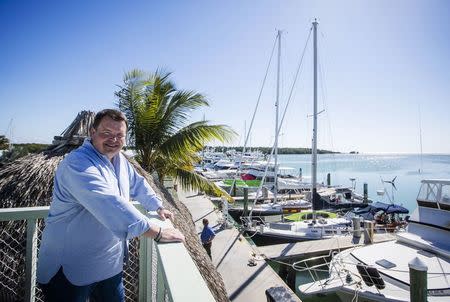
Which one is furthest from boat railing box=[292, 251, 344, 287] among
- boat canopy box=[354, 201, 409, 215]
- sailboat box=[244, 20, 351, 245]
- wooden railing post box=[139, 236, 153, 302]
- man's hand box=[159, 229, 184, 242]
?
boat canopy box=[354, 201, 409, 215]

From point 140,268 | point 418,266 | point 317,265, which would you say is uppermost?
point 140,268

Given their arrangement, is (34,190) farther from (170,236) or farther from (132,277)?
(170,236)

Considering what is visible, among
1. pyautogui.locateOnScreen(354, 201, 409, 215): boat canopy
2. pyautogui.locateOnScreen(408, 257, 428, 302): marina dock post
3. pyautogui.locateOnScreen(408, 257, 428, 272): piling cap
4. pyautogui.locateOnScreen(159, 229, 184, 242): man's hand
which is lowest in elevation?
pyautogui.locateOnScreen(354, 201, 409, 215): boat canopy

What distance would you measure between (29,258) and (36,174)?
226cm

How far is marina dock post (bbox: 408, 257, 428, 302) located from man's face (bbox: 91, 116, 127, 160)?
771cm

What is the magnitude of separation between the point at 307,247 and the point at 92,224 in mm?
14260

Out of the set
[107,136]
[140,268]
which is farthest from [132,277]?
[107,136]

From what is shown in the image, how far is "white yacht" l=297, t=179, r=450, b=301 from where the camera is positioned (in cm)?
805

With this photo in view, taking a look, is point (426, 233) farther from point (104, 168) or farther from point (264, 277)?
point (104, 168)

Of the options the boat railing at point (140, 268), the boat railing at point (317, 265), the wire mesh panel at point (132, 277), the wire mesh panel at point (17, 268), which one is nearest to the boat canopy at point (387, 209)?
the boat railing at point (317, 265)

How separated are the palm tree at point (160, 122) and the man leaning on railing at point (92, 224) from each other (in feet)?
22.0

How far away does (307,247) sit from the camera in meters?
14.1

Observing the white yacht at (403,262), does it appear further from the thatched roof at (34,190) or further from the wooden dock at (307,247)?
the thatched roof at (34,190)

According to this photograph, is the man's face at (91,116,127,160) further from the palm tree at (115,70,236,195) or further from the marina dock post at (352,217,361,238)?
the marina dock post at (352,217,361,238)
